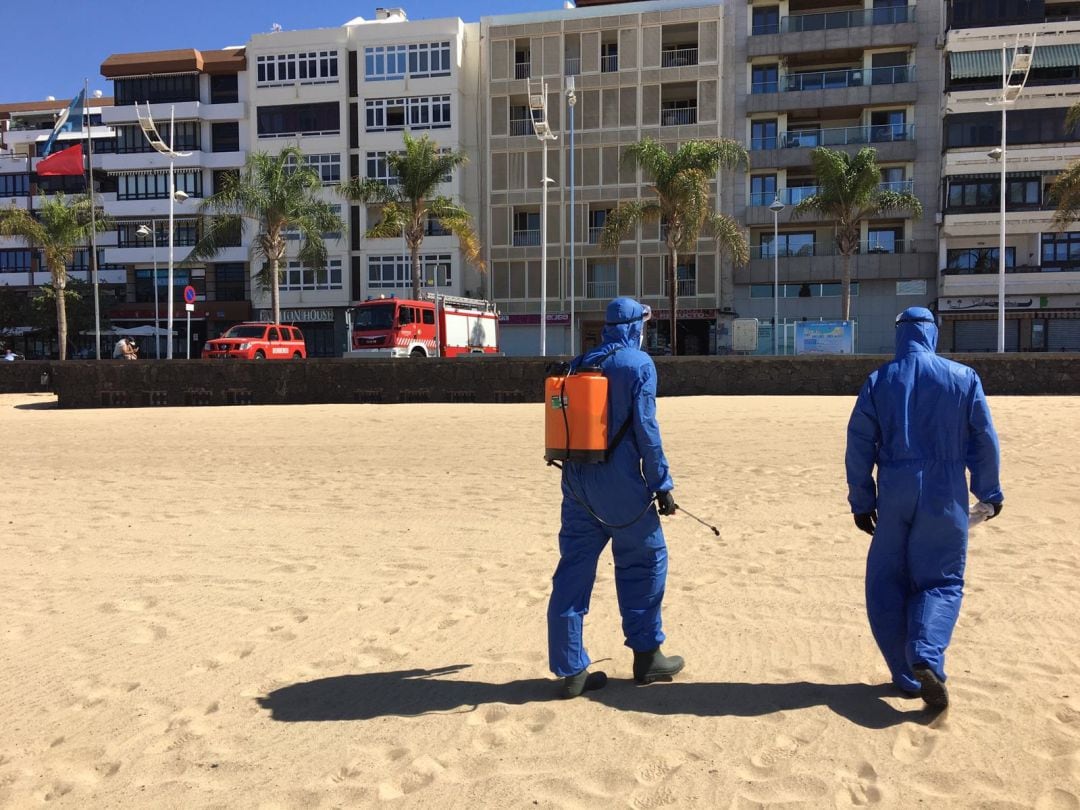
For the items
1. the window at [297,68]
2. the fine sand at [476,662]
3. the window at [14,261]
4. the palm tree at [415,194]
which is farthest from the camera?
the window at [14,261]

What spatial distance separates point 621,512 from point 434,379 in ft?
52.7

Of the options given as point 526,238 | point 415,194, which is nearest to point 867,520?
point 415,194

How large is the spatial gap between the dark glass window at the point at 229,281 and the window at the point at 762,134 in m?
28.7

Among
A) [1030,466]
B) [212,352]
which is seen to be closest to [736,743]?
[1030,466]

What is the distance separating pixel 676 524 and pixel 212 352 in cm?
2234

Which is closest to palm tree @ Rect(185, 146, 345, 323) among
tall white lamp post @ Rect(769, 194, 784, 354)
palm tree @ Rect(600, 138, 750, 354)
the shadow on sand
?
palm tree @ Rect(600, 138, 750, 354)

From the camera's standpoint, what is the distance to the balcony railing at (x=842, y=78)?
136ft

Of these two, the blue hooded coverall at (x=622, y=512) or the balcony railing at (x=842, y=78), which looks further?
the balcony railing at (x=842, y=78)

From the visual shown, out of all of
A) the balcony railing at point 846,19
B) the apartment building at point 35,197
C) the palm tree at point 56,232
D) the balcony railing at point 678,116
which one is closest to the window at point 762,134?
the balcony railing at point 678,116

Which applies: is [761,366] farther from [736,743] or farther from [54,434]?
[736,743]

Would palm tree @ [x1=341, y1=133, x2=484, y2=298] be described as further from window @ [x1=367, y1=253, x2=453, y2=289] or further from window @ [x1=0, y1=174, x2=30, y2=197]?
window @ [x1=0, y1=174, x2=30, y2=197]

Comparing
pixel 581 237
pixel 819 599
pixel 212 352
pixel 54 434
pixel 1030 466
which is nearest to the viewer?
pixel 819 599

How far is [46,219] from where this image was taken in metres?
41.4

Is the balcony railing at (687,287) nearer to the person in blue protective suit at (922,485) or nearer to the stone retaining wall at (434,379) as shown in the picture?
the stone retaining wall at (434,379)
